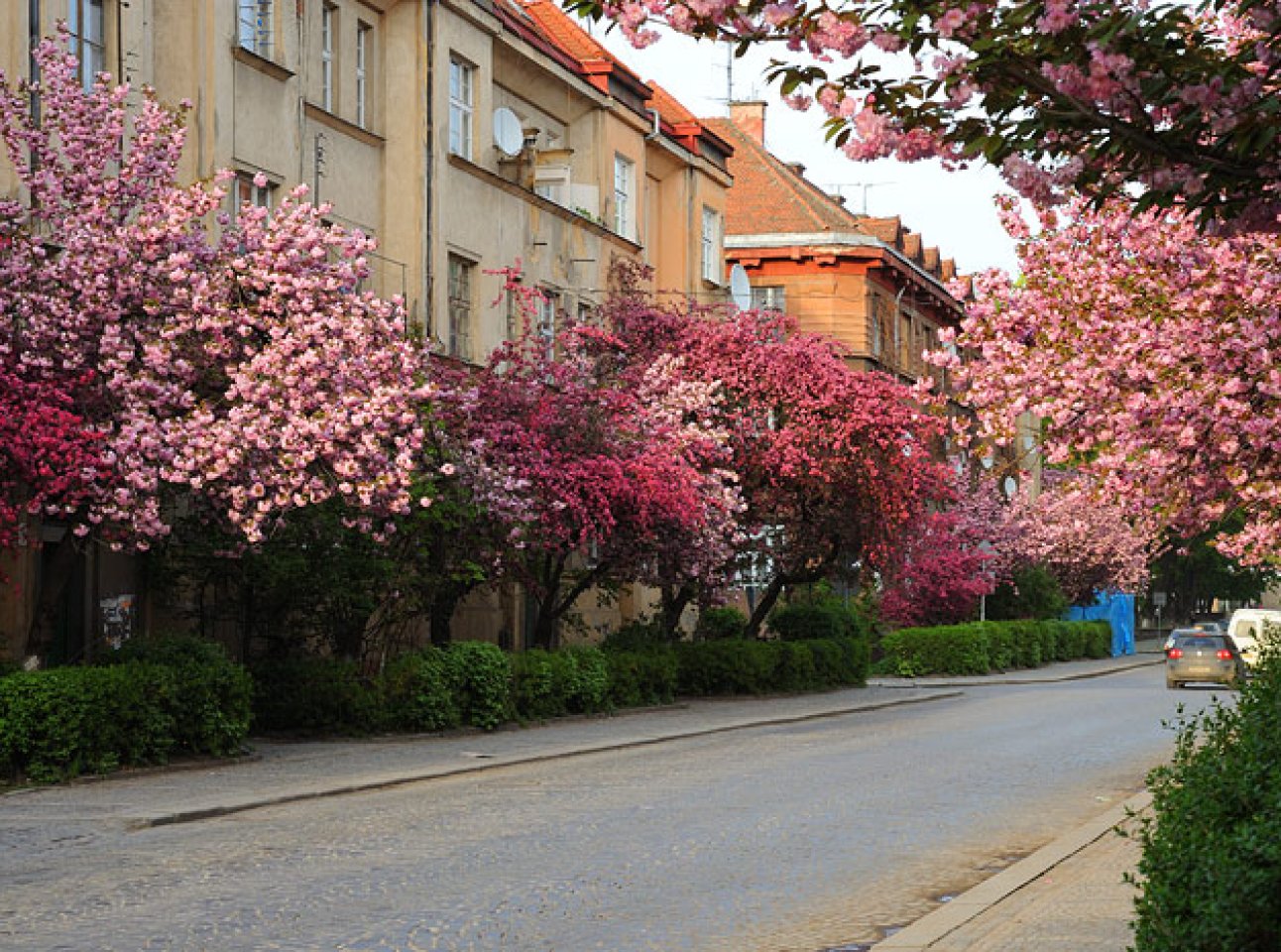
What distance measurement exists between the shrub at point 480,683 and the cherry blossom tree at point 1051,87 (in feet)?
62.1

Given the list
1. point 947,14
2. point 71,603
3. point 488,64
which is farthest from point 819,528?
point 947,14

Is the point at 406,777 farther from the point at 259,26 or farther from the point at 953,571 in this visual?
the point at 953,571

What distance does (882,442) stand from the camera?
1496 inches

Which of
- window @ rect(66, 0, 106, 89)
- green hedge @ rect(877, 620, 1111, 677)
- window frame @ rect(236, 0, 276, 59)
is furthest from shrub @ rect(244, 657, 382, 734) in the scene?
green hedge @ rect(877, 620, 1111, 677)

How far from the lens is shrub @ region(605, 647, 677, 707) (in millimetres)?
31766

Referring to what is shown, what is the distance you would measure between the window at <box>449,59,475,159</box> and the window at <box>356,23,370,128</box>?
6.56ft

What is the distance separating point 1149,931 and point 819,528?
3241cm

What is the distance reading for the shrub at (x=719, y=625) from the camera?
42.2 metres

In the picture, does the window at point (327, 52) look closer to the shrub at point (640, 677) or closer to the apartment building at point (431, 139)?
the apartment building at point (431, 139)

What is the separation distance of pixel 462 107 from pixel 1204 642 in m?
20.2

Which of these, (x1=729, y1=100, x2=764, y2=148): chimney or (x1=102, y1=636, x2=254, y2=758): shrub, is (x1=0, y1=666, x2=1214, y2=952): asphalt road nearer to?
(x1=102, y1=636, x2=254, y2=758): shrub

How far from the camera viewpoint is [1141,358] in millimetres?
17578

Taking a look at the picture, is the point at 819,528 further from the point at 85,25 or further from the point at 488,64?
the point at 85,25

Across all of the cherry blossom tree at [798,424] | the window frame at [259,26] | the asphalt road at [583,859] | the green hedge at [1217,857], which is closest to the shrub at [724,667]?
the cherry blossom tree at [798,424]
